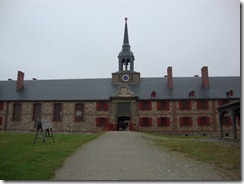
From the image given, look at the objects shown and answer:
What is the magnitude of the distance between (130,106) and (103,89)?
4.33 meters

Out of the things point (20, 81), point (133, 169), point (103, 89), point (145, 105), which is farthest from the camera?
point (20, 81)

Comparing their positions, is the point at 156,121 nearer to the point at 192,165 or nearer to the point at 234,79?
→ the point at 234,79

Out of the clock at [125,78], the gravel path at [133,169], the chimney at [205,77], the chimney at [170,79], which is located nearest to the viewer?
the gravel path at [133,169]

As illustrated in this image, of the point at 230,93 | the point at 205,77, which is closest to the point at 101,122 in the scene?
the point at 205,77

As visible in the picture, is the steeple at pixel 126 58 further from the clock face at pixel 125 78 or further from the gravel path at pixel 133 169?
the gravel path at pixel 133 169

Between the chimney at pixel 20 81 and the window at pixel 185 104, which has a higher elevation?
the chimney at pixel 20 81

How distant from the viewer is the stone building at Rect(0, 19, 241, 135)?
26812 mm

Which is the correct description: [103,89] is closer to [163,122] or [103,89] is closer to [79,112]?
[79,112]

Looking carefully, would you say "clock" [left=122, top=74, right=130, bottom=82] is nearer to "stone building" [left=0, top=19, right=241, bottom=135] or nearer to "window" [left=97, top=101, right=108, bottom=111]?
"stone building" [left=0, top=19, right=241, bottom=135]

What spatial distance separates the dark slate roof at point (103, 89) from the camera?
1100 inches

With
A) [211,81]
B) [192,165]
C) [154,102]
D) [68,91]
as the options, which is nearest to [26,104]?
[68,91]

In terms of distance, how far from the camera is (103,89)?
1163 inches

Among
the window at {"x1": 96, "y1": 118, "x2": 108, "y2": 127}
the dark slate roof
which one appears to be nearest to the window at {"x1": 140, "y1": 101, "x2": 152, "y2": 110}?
the dark slate roof

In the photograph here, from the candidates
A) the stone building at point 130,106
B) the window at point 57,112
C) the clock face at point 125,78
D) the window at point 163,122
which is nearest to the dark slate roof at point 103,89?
the stone building at point 130,106
